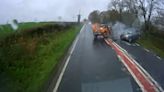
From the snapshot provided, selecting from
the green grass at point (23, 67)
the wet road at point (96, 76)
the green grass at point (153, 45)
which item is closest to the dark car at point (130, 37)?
the green grass at point (153, 45)

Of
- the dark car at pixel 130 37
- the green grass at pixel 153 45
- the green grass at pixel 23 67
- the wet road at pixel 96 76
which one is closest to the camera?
the wet road at pixel 96 76

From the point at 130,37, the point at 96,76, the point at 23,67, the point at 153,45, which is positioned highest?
the point at 96,76

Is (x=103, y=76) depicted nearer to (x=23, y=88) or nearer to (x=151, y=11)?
(x=23, y=88)

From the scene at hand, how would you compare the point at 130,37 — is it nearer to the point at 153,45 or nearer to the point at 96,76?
the point at 153,45

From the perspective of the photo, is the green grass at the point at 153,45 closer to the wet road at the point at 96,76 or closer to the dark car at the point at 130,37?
the dark car at the point at 130,37

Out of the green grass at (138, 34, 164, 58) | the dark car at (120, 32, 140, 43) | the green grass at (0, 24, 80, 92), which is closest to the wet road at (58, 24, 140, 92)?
the green grass at (0, 24, 80, 92)

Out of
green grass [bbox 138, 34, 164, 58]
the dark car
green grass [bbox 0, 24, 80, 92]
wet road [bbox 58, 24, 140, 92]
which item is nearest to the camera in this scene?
wet road [bbox 58, 24, 140, 92]

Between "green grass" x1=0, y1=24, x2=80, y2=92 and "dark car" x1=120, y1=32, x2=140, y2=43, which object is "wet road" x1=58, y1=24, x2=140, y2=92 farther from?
"dark car" x1=120, y1=32, x2=140, y2=43

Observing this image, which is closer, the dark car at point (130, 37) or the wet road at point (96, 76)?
the wet road at point (96, 76)

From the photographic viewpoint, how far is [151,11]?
2506 inches

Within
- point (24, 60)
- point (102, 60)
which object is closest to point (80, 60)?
point (102, 60)

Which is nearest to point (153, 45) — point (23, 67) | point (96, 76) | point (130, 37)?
point (130, 37)

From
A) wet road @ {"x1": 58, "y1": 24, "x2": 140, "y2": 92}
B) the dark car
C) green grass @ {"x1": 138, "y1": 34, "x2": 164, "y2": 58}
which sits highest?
wet road @ {"x1": 58, "y1": 24, "x2": 140, "y2": 92}

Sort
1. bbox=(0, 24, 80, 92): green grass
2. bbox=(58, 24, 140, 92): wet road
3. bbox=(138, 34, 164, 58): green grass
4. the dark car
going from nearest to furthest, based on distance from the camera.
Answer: bbox=(58, 24, 140, 92): wet road < bbox=(0, 24, 80, 92): green grass < bbox=(138, 34, 164, 58): green grass < the dark car
